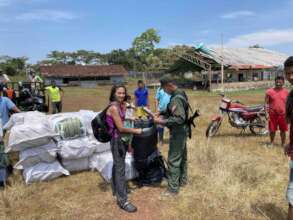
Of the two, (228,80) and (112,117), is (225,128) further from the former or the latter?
(228,80)

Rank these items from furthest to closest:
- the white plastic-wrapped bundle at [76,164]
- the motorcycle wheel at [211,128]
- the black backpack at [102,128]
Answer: the motorcycle wheel at [211,128], the white plastic-wrapped bundle at [76,164], the black backpack at [102,128]

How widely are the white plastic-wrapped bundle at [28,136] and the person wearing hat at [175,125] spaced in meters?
1.79

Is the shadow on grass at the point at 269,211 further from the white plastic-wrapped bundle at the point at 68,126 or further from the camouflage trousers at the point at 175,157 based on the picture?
the white plastic-wrapped bundle at the point at 68,126

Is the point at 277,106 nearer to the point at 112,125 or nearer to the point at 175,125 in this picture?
the point at 175,125

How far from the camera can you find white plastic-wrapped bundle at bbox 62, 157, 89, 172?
5588mm

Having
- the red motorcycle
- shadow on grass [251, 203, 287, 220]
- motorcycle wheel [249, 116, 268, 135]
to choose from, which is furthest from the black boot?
motorcycle wheel [249, 116, 268, 135]

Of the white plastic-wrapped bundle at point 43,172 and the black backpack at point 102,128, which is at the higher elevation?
the black backpack at point 102,128

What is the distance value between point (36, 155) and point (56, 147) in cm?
34

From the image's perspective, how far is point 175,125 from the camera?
4.44 meters

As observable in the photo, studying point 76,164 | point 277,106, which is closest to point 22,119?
point 76,164

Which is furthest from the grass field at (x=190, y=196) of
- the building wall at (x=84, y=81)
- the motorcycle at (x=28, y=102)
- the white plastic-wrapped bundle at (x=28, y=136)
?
the building wall at (x=84, y=81)

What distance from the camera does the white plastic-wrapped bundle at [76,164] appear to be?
5588 millimetres

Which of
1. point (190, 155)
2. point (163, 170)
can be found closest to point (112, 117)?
point (163, 170)

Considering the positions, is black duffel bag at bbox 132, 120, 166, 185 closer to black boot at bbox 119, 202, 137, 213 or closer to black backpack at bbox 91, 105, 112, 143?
black backpack at bbox 91, 105, 112, 143
